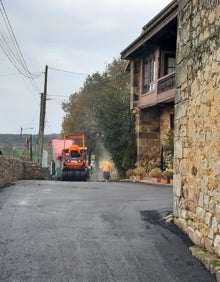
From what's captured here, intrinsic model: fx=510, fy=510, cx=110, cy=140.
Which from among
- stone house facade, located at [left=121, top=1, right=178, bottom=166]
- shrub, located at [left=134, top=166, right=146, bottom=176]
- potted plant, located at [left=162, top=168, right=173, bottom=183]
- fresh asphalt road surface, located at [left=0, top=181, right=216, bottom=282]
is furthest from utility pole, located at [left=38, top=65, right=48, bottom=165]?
fresh asphalt road surface, located at [left=0, top=181, right=216, bottom=282]

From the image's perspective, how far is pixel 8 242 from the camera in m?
7.86

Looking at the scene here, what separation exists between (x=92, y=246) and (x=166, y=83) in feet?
53.1

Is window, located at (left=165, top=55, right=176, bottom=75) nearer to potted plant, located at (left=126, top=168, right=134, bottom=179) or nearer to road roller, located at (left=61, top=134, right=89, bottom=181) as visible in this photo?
potted plant, located at (left=126, top=168, right=134, bottom=179)

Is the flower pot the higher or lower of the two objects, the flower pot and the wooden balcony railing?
the lower

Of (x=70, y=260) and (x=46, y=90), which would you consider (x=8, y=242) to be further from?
(x=46, y=90)

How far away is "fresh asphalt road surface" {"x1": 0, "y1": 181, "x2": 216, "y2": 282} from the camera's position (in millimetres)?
6441

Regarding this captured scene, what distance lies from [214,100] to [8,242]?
3770mm

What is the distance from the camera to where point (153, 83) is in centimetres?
2567

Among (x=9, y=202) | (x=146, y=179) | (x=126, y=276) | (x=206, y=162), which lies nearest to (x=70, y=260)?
(x=126, y=276)

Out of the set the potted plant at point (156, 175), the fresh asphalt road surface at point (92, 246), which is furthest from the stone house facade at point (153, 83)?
the fresh asphalt road surface at point (92, 246)

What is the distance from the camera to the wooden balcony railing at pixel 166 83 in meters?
22.3

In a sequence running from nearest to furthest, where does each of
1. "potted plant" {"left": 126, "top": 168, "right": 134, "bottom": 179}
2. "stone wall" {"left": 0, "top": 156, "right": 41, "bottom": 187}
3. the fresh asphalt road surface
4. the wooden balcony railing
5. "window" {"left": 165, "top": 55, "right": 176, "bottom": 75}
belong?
the fresh asphalt road surface → "stone wall" {"left": 0, "top": 156, "right": 41, "bottom": 187} → the wooden balcony railing → "window" {"left": 165, "top": 55, "right": 176, "bottom": 75} → "potted plant" {"left": 126, "top": 168, "right": 134, "bottom": 179}

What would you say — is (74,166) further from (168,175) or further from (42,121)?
(168,175)

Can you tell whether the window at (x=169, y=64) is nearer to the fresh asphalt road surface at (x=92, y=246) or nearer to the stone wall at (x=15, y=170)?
the stone wall at (x=15, y=170)
